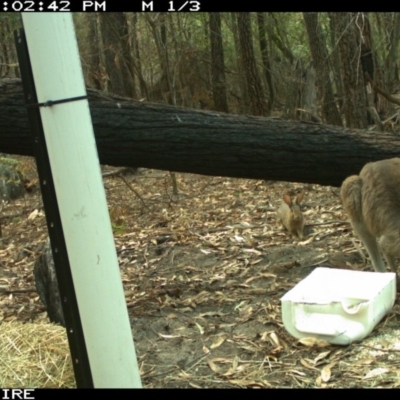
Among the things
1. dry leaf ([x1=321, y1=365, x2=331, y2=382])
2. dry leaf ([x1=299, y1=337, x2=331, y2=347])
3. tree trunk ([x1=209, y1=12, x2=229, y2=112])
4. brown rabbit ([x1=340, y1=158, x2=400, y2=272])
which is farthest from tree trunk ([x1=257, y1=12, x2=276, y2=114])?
dry leaf ([x1=321, y1=365, x2=331, y2=382])

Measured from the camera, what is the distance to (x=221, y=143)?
6.30 meters

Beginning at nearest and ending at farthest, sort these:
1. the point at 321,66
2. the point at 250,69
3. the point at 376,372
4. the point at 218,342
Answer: the point at 376,372 → the point at 218,342 → the point at 321,66 → the point at 250,69

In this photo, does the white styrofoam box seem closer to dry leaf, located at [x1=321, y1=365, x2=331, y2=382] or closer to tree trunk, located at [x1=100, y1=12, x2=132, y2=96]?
dry leaf, located at [x1=321, y1=365, x2=331, y2=382]

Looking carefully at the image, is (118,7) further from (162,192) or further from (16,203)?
(16,203)

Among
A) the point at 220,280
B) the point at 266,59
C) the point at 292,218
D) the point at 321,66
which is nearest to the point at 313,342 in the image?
the point at 220,280

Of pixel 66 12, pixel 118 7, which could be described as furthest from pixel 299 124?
pixel 66 12

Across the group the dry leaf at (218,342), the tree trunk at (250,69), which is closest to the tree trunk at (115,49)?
the tree trunk at (250,69)

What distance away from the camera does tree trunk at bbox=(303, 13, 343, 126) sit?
11070 millimetres

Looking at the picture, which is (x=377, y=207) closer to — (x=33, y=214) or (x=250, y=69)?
(x=33, y=214)

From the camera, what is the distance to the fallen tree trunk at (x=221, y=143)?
6.12 metres

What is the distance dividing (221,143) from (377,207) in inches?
62.1

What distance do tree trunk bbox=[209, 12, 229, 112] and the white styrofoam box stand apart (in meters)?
10.9

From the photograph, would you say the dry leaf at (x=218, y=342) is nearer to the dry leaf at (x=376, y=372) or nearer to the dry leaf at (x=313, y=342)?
the dry leaf at (x=313, y=342)

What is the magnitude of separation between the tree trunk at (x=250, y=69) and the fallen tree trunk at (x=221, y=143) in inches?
257
